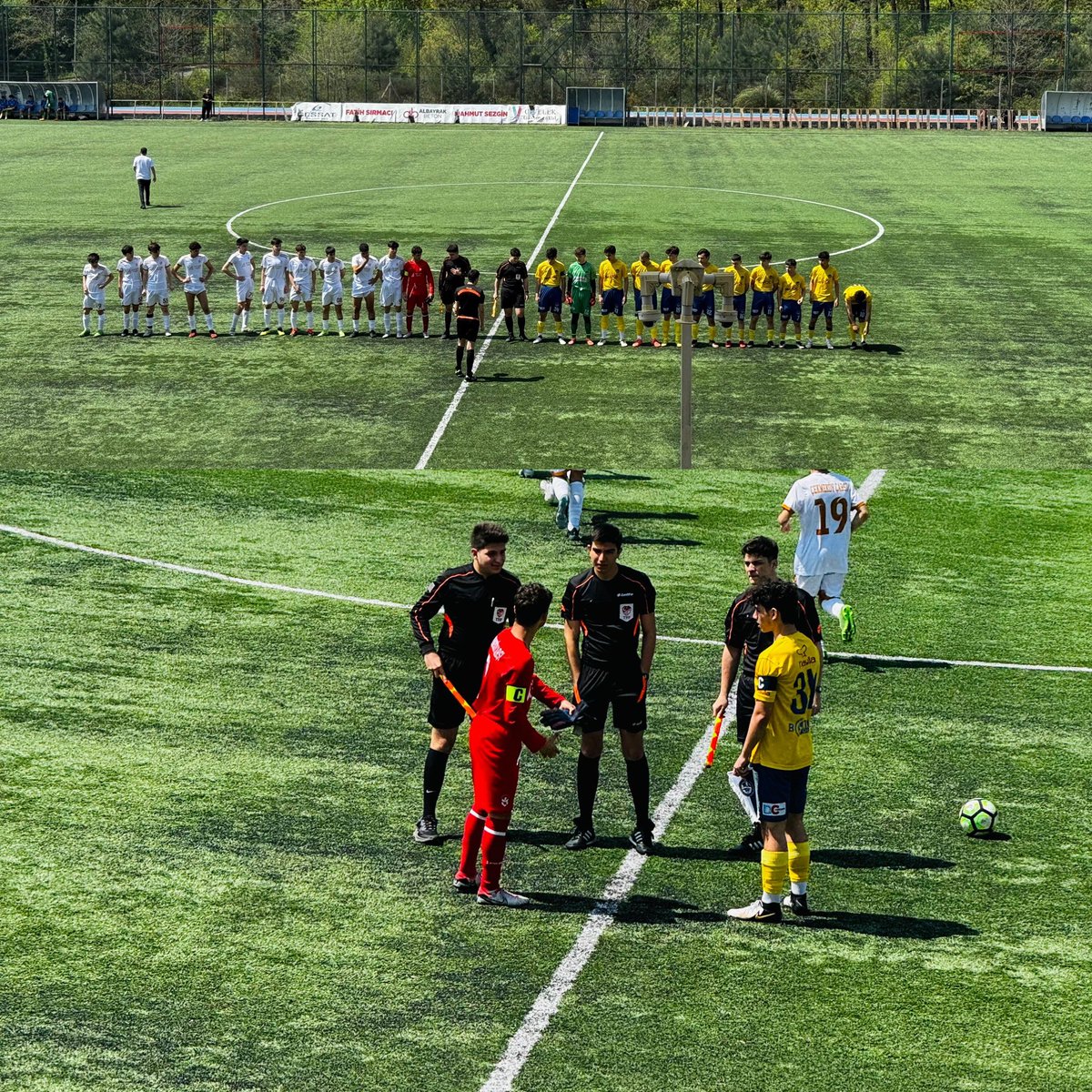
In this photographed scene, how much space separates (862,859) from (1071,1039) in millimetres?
2427

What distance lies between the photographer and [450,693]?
1114cm

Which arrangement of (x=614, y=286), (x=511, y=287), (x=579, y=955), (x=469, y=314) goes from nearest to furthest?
(x=579, y=955) < (x=469, y=314) < (x=511, y=287) < (x=614, y=286)

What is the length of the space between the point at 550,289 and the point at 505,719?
76.8ft

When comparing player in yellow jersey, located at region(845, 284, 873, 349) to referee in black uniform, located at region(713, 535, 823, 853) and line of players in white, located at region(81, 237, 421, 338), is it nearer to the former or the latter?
line of players in white, located at region(81, 237, 421, 338)

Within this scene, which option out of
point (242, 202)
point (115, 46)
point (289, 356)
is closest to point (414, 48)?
point (115, 46)

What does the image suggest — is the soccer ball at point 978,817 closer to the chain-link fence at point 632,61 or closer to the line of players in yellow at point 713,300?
the line of players in yellow at point 713,300

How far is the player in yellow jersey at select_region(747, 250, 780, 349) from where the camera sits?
3212cm

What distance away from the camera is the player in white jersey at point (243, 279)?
33.1 m

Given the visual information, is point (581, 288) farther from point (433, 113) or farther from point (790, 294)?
point (433, 113)

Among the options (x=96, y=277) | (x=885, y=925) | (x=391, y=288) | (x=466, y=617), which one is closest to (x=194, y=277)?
(x=96, y=277)

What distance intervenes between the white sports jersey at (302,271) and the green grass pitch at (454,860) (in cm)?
1518

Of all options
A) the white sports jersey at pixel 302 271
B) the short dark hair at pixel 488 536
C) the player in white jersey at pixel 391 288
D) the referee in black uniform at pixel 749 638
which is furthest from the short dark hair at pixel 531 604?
the white sports jersey at pixel 302 271

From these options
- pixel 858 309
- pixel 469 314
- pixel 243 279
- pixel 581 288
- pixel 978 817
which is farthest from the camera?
pixel 243 279

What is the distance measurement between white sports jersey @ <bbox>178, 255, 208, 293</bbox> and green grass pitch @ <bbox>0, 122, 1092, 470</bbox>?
118 cm
